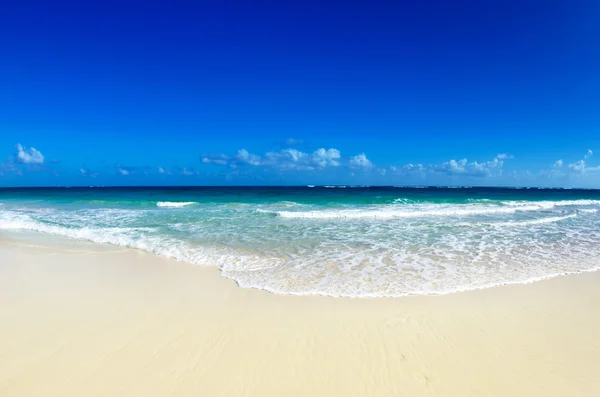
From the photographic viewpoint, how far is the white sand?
3.15m

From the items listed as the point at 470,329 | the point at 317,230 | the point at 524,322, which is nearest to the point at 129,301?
the point at 470,329

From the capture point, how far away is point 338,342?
390 cm

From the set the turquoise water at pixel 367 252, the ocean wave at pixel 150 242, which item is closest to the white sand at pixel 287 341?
the turquoise water at pixel 367 252

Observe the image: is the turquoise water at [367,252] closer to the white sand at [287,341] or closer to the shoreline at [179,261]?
the shoreline at [179,261]

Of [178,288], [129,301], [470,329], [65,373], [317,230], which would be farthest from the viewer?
[317,230]

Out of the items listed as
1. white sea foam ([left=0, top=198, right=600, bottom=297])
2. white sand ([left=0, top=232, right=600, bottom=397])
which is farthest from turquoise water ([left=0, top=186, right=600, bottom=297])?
white sand ([left=0, top=232, right=600, bottom=397])

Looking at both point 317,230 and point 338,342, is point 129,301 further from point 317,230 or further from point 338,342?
point 317,230

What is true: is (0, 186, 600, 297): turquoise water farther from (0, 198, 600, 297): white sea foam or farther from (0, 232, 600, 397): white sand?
(0, 232, 600, 397): white sand

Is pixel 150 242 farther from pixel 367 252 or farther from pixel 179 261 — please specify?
pixel 367 252

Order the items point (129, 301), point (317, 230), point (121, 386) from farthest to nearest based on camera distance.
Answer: point (317, 230) < point (129, 301) < point (121, 386)

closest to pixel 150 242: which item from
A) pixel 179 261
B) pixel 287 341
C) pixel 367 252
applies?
pixel 179 261

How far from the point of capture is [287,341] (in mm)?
3945

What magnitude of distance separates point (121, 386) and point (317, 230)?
10.3 meters

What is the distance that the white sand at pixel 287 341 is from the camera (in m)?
3.15
